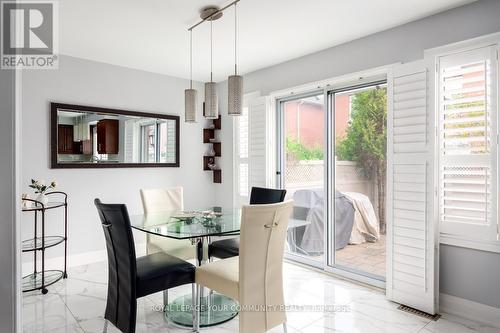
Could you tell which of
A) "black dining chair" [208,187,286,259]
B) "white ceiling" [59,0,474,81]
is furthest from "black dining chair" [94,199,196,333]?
"white ceiling" [59,0,474,81]

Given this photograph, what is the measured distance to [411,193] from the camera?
8.72ft

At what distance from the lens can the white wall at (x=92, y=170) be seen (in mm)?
3400

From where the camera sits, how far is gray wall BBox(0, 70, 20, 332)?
849 mm

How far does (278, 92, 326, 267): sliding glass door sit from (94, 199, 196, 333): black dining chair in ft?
6.25

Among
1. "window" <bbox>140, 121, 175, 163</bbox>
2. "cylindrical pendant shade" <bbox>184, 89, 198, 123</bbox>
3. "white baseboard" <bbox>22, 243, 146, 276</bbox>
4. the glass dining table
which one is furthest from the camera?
"window" <bbox>140, 121, 175, 163</bbox>

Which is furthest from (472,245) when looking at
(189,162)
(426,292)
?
(189,162)

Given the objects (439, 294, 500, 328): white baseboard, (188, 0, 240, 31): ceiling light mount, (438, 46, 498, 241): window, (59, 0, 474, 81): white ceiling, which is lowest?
(439, 294, 500, 328): white baseboard

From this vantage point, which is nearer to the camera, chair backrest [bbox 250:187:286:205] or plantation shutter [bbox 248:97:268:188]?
chair backrest [bbox 250:187:286:205]

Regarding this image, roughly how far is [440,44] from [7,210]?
3.04 m

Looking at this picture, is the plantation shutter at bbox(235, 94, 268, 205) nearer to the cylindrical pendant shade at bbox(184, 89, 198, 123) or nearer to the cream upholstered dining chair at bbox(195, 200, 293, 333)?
the cylindrical pendant shade at bbox(184, 89, 198, 123)

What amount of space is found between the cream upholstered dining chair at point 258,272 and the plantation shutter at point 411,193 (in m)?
1.25

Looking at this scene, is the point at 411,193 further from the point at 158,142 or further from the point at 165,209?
the point at 158,142

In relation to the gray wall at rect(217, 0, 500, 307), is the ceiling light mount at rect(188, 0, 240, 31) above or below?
above

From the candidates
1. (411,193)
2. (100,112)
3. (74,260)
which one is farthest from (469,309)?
(100,112)
